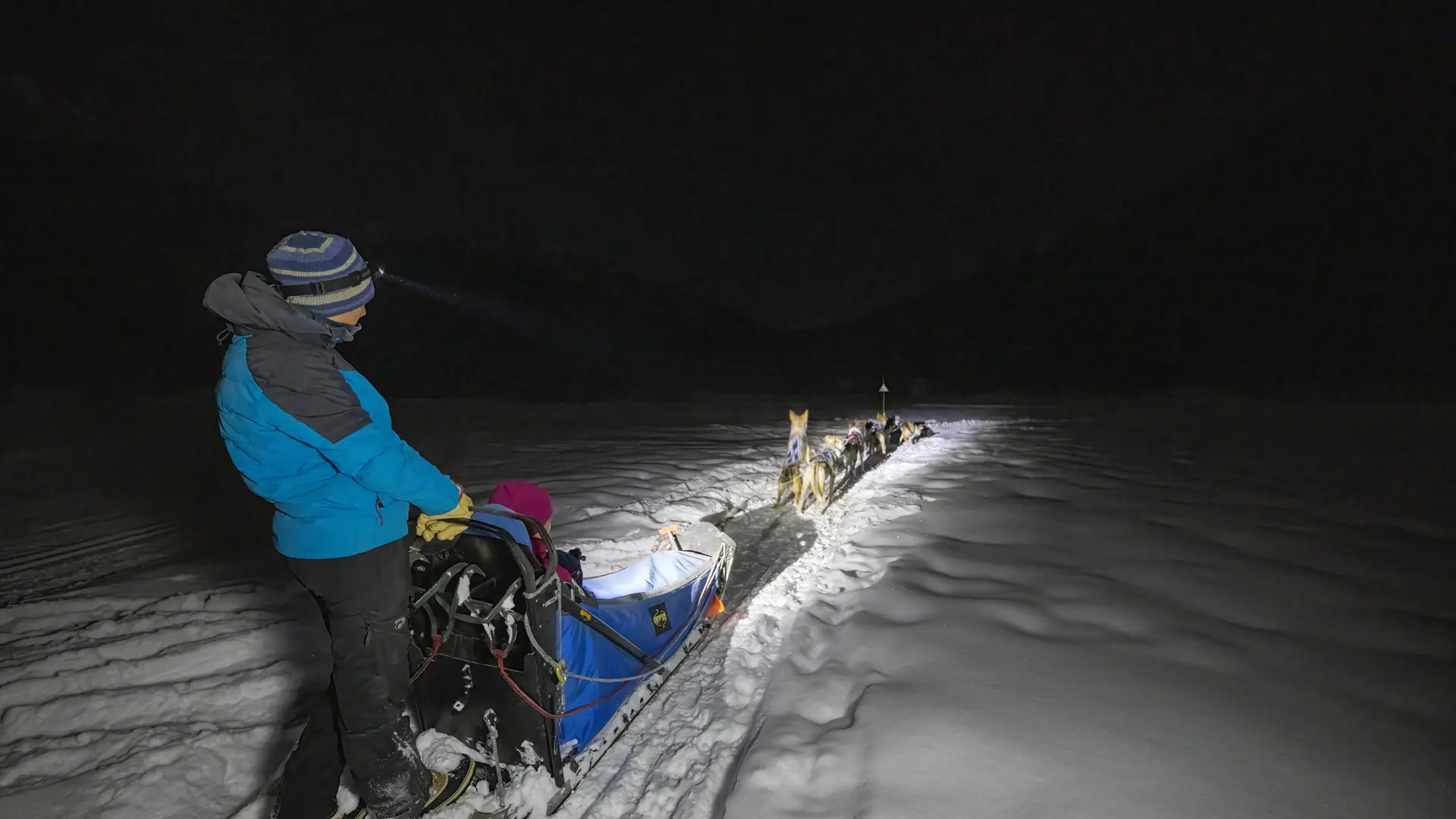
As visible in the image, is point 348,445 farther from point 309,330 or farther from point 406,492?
point 309,330

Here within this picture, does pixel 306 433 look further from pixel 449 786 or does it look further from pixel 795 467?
pixel 795 467

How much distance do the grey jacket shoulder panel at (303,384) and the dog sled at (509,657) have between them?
60 cm

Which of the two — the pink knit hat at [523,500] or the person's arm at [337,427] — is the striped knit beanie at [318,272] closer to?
the person's arm at [337,427]

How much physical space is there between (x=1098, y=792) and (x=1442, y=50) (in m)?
→ 127

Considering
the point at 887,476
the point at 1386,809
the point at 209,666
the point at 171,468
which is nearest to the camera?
the point at 1386,809

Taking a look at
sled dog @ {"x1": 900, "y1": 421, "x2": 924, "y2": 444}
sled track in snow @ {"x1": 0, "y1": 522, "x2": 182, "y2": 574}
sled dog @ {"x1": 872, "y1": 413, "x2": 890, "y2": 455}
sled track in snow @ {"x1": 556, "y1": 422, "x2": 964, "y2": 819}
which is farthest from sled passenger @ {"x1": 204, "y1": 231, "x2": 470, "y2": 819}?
sled dog @ {"x1": 900, "y1": 421, "x2": 924, "y2": 444}

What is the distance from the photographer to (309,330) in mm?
1651

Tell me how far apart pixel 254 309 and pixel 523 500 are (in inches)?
53.2

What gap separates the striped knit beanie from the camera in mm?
1687

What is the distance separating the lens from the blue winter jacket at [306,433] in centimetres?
158

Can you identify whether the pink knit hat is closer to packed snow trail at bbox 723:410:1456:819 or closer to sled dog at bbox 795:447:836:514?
packed snow trail at bbox 723:410:1456:819

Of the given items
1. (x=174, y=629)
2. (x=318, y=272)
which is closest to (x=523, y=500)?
(x=318, y=272)

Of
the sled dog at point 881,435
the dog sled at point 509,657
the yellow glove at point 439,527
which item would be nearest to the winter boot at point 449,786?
the dog sled at point 509,657

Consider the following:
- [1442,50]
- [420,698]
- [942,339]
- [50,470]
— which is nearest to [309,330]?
[420,698]
